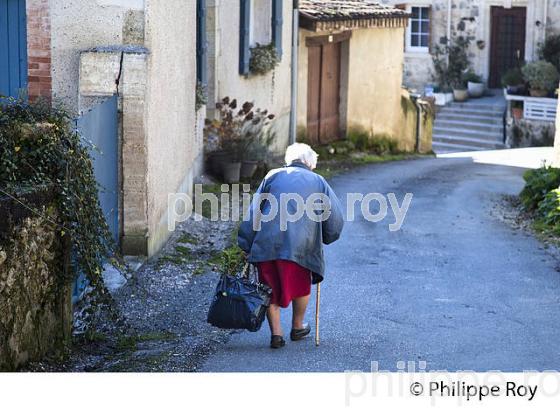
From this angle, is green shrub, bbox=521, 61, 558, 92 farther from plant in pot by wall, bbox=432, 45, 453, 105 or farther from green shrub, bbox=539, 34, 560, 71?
plant in pot by wall, bbox=432, 45, 453, 105

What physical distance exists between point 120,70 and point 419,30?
2382cm

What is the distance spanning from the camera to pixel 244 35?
597 inches

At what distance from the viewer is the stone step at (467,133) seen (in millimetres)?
27995

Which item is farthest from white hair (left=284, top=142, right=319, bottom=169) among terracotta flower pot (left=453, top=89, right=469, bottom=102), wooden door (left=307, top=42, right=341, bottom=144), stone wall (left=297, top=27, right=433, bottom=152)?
terracotta flower pot (left=453, top=89, right=469, bottom=102)

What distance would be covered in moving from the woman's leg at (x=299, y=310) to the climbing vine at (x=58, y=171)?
1341mm

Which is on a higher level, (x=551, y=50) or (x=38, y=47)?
(x=551, y=50)

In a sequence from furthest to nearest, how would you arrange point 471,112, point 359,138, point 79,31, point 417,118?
1. point 471,112
2. point 417,118
3. point 359,138
4. point 79,31

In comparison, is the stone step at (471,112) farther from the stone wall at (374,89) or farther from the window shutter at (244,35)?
the window shutter at (244,35)

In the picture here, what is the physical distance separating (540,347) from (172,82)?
16.0 feet

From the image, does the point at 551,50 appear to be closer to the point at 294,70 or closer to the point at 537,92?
the point at 537,92

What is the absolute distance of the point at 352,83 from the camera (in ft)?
70.0

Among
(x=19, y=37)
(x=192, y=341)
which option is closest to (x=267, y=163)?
(x=19, y=37)

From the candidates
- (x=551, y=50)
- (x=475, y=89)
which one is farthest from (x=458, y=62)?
(x=551, y=50)

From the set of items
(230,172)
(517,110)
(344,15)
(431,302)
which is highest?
(344,15)
